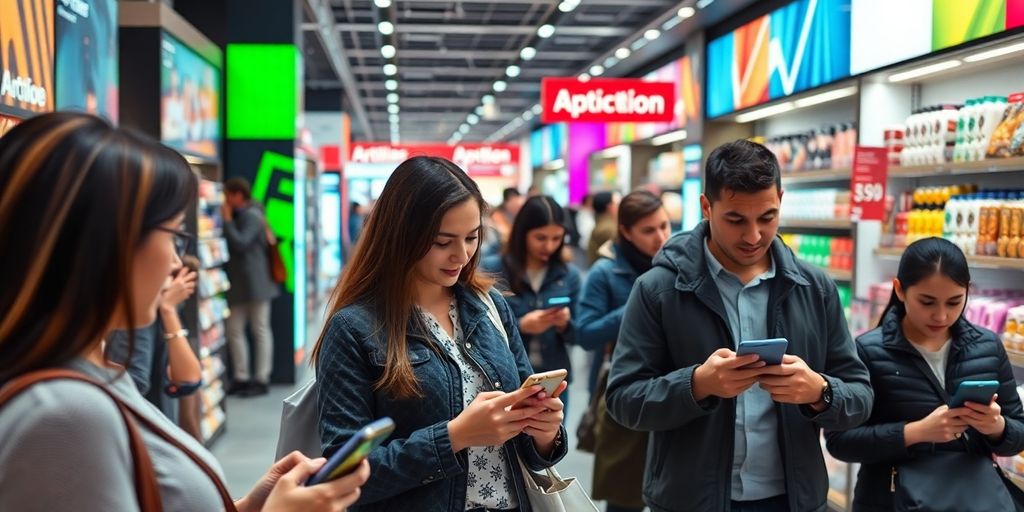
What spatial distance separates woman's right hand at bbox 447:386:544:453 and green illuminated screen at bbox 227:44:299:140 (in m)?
7.18

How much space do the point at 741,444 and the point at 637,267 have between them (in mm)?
2180

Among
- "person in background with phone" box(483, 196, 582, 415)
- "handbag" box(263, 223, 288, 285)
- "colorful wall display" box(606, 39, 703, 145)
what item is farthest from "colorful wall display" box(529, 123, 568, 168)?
"person in background with phone" box(483, 196, 582, 415)

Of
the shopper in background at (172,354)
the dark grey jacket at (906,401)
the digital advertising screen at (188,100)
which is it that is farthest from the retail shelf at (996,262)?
the digital advertising screen at (188,100)

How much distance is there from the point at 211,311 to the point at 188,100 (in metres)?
1.49

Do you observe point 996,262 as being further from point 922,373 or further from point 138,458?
point 138,458

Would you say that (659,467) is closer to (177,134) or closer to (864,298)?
(864,298)

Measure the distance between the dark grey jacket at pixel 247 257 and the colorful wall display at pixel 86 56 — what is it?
3.44 metres

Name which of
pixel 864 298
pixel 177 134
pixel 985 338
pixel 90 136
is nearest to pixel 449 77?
pixel 177 134

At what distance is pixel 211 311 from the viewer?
695cm

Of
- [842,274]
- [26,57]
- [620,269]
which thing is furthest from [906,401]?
[842,274]

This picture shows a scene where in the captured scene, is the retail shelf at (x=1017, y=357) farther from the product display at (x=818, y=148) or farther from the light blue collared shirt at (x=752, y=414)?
the light blue collared shirt at (x=752, y=414)

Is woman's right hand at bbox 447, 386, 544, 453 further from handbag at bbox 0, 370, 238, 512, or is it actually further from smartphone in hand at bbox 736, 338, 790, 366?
handbag at bbox 0, 370, 238, 512

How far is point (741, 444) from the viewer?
2.56 metres

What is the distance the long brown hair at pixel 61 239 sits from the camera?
119 centimetres
